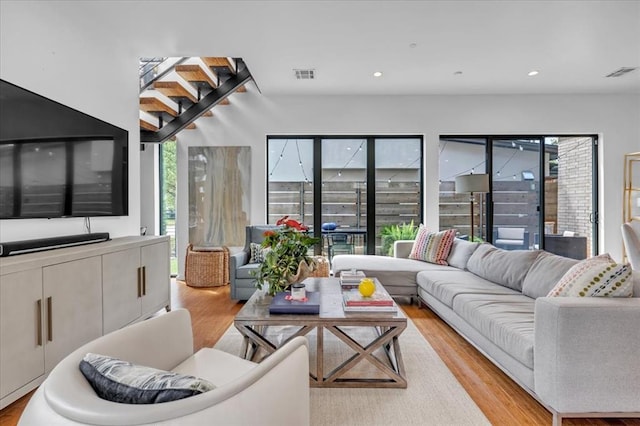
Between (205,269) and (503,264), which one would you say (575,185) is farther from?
(205,269)

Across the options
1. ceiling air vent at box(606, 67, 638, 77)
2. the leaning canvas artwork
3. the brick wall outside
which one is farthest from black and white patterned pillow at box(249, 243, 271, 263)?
ceiling air vent at box(606, 67, 638, 77)

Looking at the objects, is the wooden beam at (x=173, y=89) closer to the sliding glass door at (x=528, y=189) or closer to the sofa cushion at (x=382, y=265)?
the sofa cushion at (x=382, y=265)

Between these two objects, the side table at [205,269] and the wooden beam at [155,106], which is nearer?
the wooden beam at [155,106]

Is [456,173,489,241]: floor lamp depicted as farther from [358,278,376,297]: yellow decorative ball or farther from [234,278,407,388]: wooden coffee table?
[234,278,407,388]: wooden coffee table

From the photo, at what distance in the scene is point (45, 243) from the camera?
2348 millimetres

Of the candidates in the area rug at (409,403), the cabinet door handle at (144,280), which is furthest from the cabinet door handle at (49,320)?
the area rug at (409,403)

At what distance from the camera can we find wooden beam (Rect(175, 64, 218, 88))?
156 inches

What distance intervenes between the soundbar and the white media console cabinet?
2.9 inches

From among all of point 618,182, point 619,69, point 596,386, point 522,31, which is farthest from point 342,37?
point 618,182

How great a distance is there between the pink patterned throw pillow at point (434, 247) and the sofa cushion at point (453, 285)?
462 mm

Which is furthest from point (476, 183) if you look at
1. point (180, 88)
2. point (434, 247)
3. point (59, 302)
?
point (59, 302)

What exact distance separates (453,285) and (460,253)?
1073 millimetres

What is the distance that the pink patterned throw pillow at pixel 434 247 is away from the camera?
4172 millimetres

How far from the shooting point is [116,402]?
0.79 meters
